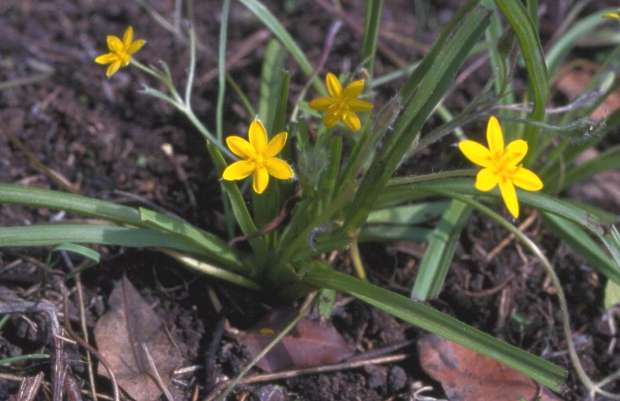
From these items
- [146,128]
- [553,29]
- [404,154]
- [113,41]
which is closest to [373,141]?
[404,154]

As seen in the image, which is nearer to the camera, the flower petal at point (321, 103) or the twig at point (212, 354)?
the flower petal at point (321, 103)

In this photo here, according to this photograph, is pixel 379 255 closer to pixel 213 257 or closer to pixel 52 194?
pixel 213 257

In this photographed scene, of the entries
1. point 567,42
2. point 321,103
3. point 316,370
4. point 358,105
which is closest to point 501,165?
point 358,105

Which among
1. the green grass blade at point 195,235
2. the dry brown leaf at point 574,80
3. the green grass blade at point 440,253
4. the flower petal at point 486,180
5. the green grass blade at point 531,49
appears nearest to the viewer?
the flower petal at point 486,180

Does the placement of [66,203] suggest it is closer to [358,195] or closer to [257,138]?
[257,138]

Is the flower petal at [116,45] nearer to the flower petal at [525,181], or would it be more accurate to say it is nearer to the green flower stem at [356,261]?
the green flower stem at [356,261]

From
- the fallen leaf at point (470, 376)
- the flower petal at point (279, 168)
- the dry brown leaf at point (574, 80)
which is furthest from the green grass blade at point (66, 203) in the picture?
the dry brown leaf at point (574, 80)

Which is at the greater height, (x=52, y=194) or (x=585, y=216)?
(x=585, y=216)
